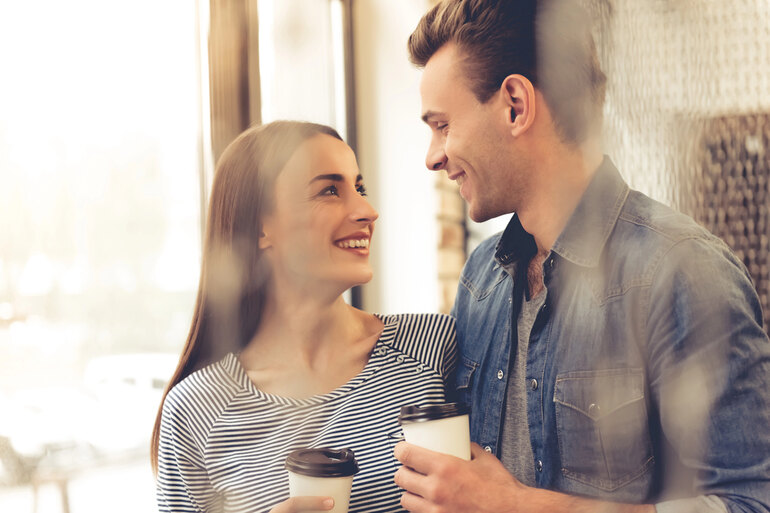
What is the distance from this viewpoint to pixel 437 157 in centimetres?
69

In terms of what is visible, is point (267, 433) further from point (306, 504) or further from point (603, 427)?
point (603, 427)

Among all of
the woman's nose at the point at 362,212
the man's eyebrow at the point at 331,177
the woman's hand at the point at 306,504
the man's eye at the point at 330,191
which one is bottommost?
the woman's hand at the point at 306,504

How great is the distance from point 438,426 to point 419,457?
0.10 ft

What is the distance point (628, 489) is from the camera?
1.70ft

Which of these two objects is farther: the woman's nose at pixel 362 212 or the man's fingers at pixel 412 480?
the woman's nose at pixel 362 212

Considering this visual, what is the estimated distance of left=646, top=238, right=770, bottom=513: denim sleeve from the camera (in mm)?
447

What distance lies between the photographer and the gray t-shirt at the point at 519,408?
2.15ft

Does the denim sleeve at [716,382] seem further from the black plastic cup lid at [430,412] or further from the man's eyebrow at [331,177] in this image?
the man's eyebrow at [331,177]

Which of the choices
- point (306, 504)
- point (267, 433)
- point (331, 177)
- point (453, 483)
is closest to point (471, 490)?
point (453, 483)

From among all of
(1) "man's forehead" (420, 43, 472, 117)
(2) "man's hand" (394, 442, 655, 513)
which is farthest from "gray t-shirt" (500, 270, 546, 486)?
(1) "man's forehead" (420, 43, 472, 117)

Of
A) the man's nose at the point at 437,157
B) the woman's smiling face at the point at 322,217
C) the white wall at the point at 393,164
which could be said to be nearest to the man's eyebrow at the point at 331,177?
the woman's smiling face at the point at 322,217

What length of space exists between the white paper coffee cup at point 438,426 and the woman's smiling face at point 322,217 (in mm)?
212

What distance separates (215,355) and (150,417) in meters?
0.11

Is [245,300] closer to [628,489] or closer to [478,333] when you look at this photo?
[478,333]
